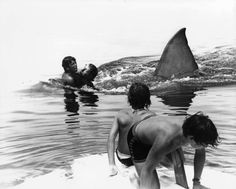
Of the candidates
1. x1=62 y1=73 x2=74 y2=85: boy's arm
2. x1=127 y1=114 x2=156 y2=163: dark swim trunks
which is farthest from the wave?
x1=127 y1=114 x2=156 y2=163: dark swim trunks

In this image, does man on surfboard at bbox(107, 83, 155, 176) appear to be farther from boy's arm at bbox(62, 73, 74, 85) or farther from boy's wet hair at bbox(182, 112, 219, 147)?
boy's arm at bbox(62, 73, 74, 85)

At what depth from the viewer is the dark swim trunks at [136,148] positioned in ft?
7.98

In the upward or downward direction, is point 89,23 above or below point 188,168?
above

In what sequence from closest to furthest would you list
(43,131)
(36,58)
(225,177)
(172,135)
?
(172,135)
(225,177)
(43,131)
(36,58)

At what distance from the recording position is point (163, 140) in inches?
87.5

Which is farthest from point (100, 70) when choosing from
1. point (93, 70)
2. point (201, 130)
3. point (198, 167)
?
point (201, 130)

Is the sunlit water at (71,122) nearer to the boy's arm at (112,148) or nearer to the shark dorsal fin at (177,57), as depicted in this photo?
the shark dorsal fin at (177,57)

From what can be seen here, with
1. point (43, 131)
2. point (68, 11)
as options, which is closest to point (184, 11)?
point (68, 11)

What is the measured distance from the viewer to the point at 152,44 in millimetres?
3764

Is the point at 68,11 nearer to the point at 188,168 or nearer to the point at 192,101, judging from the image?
the point at 192,101

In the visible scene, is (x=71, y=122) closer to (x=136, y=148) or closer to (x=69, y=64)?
(x=69, y=64)

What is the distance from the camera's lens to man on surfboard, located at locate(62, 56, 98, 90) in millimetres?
3697

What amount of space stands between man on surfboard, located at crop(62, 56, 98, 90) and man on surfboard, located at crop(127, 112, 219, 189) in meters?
1.31

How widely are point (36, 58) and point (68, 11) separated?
1.73 feet
